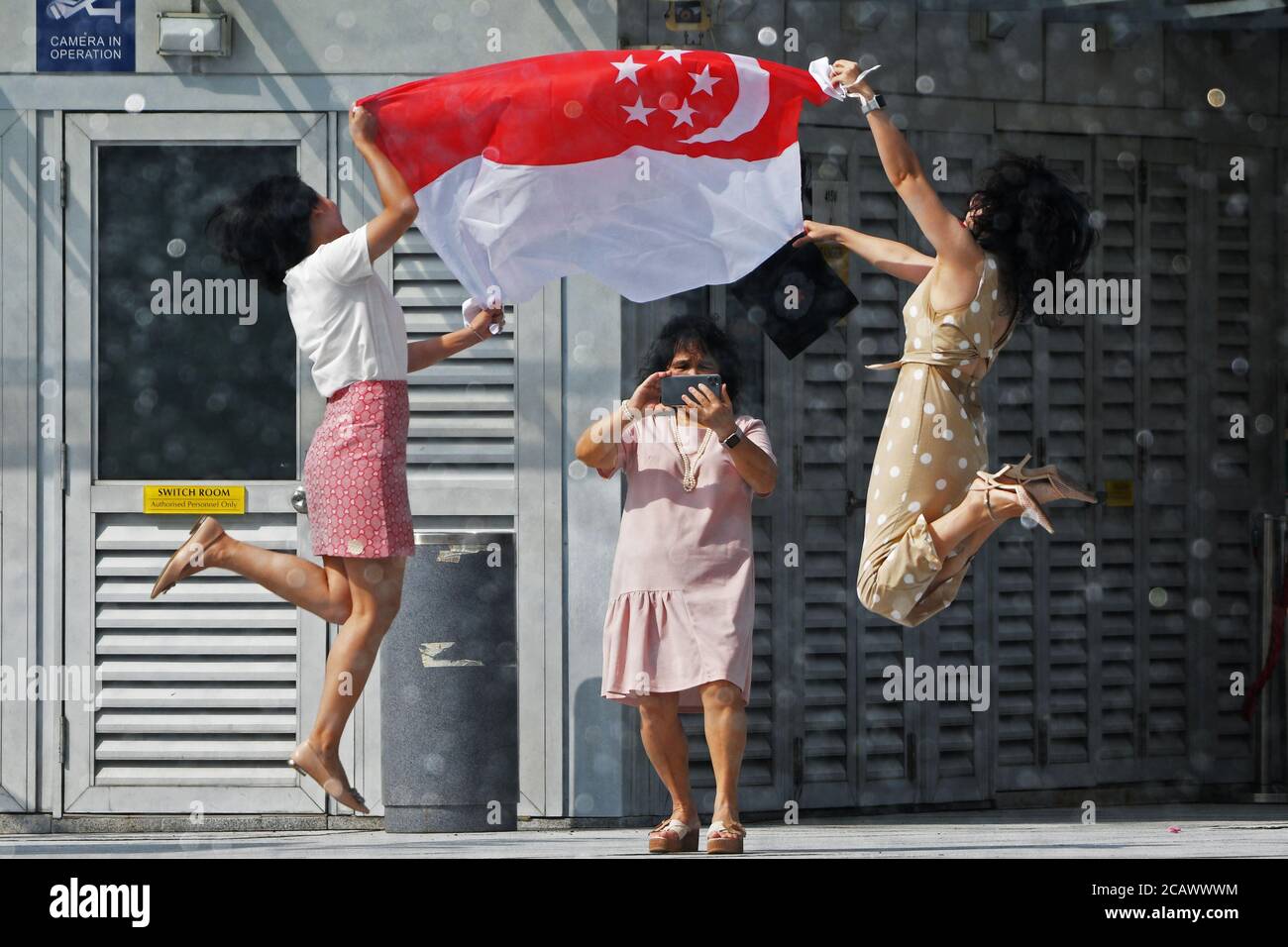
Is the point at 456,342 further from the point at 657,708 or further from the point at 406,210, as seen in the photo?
the point at 657,708

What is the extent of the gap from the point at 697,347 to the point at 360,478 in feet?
5.16

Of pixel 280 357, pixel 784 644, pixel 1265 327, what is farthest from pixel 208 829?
pixel 1265 327

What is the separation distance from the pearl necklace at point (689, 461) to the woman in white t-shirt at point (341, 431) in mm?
1397

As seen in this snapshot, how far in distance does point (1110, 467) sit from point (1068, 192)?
4.33 meters

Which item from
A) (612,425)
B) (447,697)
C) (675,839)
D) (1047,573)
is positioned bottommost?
(675,839)

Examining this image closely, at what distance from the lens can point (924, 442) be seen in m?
5.44

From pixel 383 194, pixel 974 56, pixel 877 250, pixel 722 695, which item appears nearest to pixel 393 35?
pixel 974 56

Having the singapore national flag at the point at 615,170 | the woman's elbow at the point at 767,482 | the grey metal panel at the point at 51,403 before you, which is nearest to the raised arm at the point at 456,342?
the singapore national flag at the point at 615,170

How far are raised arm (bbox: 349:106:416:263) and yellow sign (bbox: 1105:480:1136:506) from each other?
537cm

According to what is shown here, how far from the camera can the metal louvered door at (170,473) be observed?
28.0ft

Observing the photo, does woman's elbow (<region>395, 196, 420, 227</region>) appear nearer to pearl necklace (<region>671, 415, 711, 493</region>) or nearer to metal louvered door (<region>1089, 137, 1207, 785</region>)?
pearl necklace (<region>671, 415, 711, 493</region>)

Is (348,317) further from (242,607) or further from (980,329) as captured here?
(242,607)

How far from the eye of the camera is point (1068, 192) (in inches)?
217

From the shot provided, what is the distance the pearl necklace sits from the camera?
6301 mm
